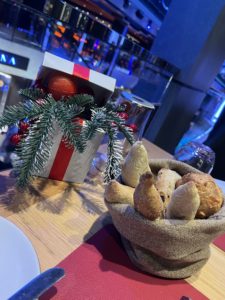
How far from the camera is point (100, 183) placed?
652 millimetres

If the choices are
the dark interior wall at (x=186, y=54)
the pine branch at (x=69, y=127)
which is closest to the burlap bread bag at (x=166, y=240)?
the pine branch at (x=69, y=127)

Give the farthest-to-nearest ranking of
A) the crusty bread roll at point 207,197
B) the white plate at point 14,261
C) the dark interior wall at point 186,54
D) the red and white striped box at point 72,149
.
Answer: the dark interior wall at point 186,54
the red and white striped box at point 72,149
the crusty bread roll at point 207,197
the white plate at point 14,261

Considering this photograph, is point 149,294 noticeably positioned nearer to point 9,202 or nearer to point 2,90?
point 9,202

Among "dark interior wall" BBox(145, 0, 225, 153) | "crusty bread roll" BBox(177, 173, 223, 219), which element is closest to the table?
"crusty bread roll" BBox(177, 173, 223, 219)

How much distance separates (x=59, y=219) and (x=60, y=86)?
0.25 m

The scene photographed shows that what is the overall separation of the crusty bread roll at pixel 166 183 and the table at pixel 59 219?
0.13 metres

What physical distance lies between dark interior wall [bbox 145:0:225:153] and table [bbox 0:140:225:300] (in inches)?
75.3

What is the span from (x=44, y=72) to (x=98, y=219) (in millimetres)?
304

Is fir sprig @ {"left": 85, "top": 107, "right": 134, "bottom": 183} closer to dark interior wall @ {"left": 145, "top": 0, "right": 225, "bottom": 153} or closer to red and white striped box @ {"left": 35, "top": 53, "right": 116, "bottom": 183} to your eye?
red and white striped box @ {"left": 35, "top": 53, "right": 116, "bottom": 183}

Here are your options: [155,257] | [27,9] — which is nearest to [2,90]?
[27,9]

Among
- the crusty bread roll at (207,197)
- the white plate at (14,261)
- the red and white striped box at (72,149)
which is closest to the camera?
the white plate at (14,261)

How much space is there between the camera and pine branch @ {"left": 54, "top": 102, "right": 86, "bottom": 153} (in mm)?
466

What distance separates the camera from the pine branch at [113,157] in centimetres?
51

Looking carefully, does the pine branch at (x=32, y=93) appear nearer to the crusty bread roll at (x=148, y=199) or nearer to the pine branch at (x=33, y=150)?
the pine branch at (x=33, y=150)
